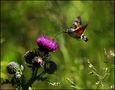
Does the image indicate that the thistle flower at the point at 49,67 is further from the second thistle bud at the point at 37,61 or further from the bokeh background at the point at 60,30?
the bokeh background at the point at 60,30

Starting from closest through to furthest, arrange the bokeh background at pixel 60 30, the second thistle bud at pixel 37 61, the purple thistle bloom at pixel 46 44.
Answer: the second thistle bud at pixel 37 61 < the purple thistle bloom at pixel 46 44 < the bokeh background at pixel 60 30

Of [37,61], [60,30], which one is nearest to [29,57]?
[37,61]

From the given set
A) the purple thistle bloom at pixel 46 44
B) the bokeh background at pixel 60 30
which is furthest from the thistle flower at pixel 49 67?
the bokeh background at pixel 60 30

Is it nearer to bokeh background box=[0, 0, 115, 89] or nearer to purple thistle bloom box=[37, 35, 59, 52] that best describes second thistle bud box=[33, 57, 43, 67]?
purple thistle bloom box=[37, 35, 59, 52]

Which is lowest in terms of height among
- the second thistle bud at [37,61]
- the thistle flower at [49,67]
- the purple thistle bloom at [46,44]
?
the thistle flower at [49,67]

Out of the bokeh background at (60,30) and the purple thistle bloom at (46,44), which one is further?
the bokeh background at (60,30)

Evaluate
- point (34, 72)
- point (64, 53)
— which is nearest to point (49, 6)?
point (64, 53)

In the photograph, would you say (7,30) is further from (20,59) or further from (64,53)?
(64,53)

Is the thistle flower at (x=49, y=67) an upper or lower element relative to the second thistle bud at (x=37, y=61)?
lower

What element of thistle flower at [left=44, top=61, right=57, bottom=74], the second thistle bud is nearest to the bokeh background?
thistle flower at [left=44, top=61, right=57, bottom=74]

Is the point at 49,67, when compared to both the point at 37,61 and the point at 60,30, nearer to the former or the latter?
the point at 37,61
